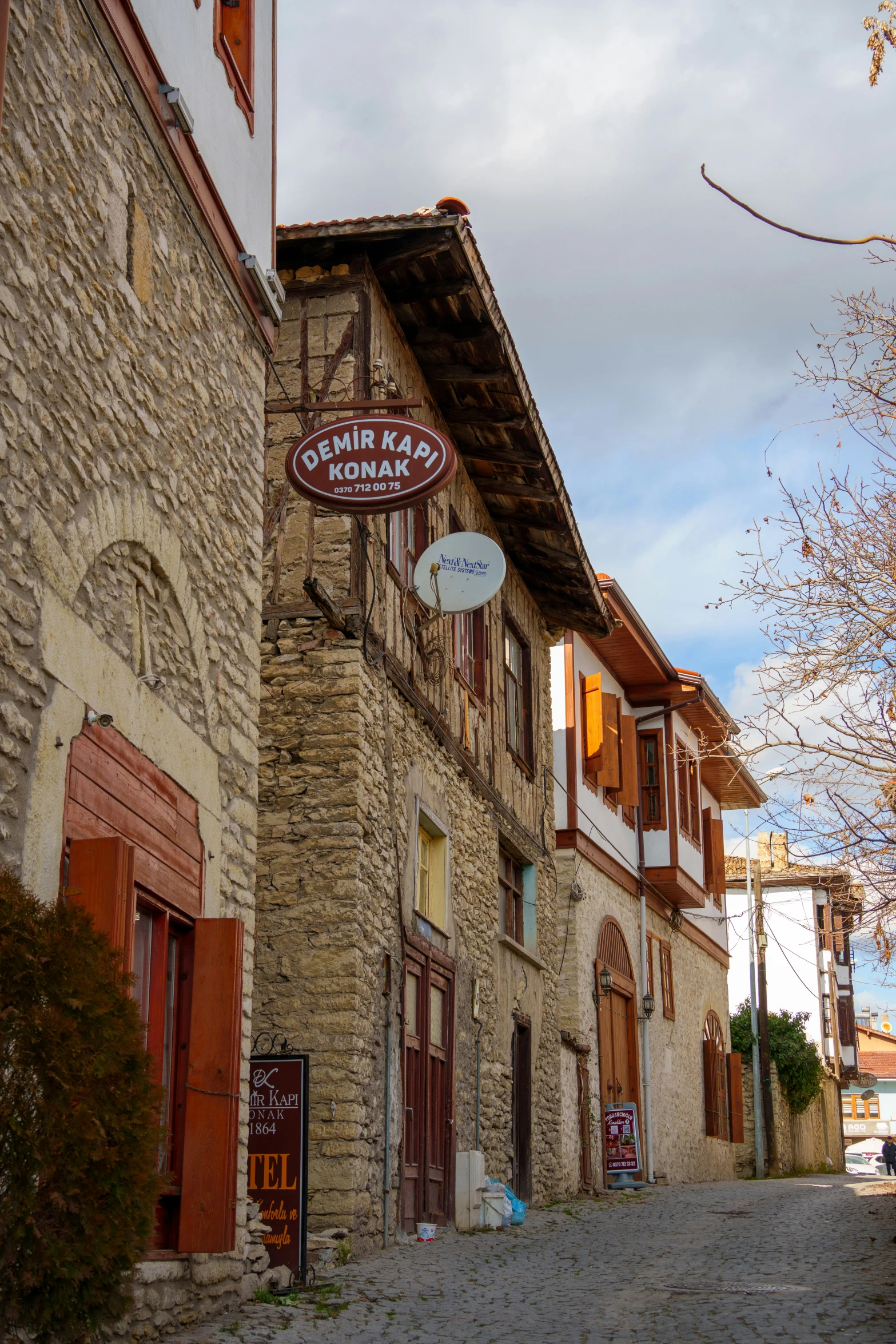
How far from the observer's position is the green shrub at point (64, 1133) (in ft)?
13.2

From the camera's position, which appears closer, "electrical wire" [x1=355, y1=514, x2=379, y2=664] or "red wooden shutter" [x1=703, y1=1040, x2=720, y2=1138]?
"electrical wire" [x1=355, y1=514, x2=379, y2=664]

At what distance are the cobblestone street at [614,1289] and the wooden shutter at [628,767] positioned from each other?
Answer: 750cm

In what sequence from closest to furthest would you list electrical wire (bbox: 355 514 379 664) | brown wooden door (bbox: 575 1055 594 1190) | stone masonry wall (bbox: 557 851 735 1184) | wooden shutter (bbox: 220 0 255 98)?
1. wooden shutter (bbox: 220 0 255 98)
2. electrical wire (bbox: 355 514 379 664)
3. brown wooden door (bbox: 575 1055 594 1190)
4. stone masonry wall (bbox: 557 851 735 1184)

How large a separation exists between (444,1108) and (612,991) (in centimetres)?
788

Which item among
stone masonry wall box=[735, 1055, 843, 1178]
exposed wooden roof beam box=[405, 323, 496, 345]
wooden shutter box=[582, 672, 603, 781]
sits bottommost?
stone masonry wall box=[735, 1055, 843, 1178]

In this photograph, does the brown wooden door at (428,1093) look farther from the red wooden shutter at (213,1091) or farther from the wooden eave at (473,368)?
the wooden eave at (473,368)

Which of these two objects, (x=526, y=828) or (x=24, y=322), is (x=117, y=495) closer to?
(x=24, y=322)

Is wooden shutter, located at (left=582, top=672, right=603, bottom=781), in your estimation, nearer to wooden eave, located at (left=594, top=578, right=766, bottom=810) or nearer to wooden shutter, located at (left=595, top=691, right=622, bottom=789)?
wooden shutter, located at (left=595, top=691, right=622, bottom=789)

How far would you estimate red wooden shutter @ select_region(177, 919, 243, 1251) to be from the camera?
612cm

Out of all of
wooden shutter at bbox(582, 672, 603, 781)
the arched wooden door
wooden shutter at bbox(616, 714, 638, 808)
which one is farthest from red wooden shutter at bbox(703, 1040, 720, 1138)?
wooden shutter at bbox(582, 672, 603, 781)

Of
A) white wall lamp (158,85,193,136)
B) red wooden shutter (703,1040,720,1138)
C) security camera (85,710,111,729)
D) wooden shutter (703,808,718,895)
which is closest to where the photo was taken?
security camera (85,710,111,729)

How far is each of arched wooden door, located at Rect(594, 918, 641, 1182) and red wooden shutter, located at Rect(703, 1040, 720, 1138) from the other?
5.25m

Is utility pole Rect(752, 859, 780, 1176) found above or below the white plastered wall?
below

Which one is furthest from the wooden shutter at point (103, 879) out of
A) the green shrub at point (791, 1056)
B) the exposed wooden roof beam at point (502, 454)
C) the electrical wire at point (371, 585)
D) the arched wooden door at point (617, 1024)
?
the green shrub at point (791, 1056)
